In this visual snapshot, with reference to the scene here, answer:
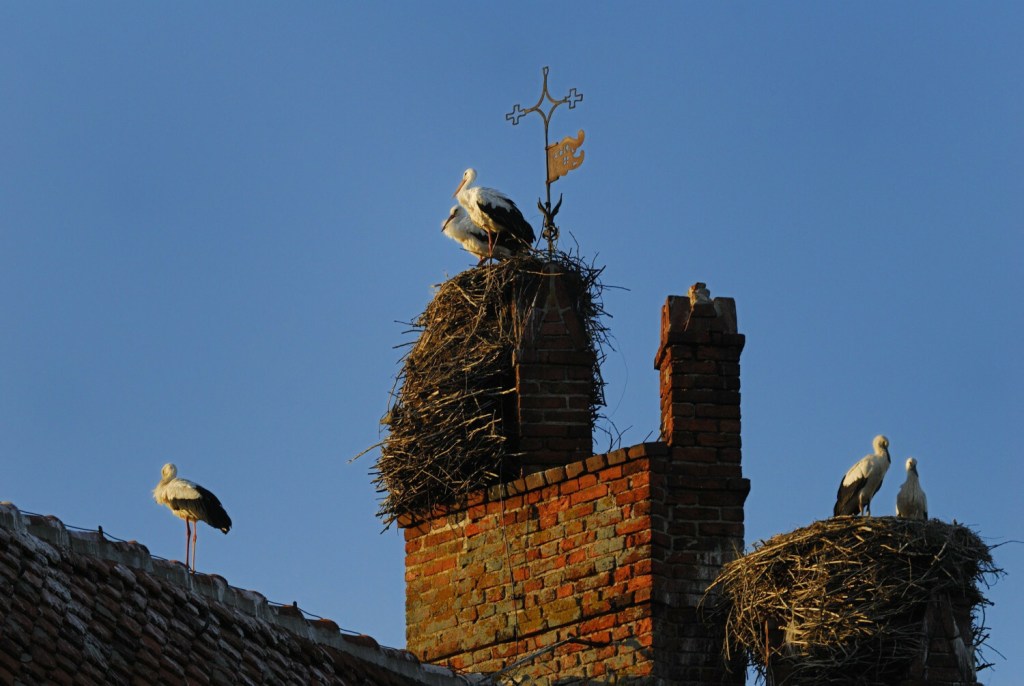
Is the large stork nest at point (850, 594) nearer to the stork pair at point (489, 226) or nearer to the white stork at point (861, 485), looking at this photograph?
the white stork at point (861, 485)

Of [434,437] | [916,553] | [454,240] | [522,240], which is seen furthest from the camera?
[454,240]

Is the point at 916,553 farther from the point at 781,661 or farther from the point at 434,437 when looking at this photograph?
the point at 434,437

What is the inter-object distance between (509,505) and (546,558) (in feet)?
1.66

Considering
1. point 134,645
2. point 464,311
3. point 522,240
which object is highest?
point 522,240

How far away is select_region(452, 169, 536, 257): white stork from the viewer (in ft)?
49.3

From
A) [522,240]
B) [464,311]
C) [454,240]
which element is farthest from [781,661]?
[454,240]

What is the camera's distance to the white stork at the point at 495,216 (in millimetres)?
15016

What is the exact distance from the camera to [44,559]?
8648mm

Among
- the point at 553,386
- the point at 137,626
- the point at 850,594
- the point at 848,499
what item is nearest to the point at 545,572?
the point at 553,386

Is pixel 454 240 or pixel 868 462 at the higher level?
pixel 454 240

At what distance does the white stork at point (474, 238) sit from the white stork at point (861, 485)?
9.79ft

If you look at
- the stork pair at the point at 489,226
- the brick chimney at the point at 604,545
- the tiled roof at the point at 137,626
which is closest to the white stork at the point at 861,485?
the brick chimney at the point at 604,545

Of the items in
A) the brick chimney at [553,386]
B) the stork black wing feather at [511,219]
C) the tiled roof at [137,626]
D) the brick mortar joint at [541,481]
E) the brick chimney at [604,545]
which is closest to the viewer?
the tiled roof at [137,626]

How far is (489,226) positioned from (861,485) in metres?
3.79
